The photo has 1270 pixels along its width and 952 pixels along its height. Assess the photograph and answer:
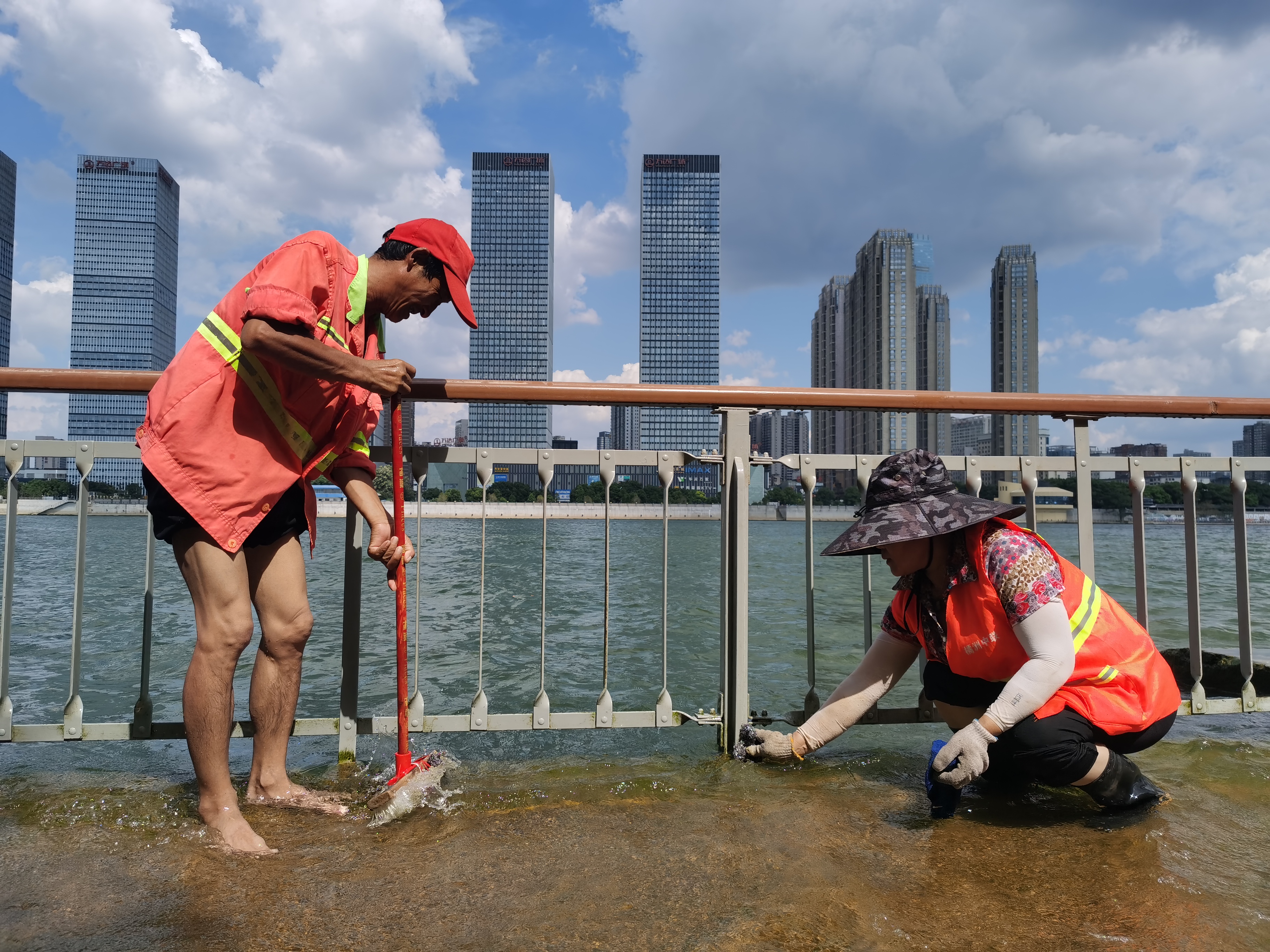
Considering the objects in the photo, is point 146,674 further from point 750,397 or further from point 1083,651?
point 1083,651

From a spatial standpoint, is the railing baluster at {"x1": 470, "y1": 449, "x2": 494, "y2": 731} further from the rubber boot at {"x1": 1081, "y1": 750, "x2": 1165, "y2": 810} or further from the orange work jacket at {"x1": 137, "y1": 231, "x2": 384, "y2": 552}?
the rubber boot at {"x1": 1081, "y1": 750, "x2": 1165, "y2": 810}

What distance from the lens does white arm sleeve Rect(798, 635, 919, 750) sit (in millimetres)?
2158

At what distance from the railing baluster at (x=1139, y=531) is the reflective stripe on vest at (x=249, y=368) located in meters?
2.68

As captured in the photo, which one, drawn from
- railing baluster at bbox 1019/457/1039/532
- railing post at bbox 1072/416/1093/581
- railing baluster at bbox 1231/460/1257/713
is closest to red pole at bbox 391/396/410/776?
railing baluster at bbox 1019/457/1039/532

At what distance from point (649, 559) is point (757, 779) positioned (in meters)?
11.7

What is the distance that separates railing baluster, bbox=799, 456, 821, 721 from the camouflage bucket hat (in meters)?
0.48

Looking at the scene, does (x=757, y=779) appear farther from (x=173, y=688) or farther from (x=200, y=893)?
(x=173, y=688)

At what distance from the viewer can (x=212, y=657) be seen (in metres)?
1.81

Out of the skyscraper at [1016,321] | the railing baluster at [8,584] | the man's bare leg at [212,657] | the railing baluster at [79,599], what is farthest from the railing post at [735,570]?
the skyscraper at [1016,321]

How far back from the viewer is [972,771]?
5.52ft

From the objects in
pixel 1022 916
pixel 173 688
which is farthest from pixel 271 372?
pixel 173 688

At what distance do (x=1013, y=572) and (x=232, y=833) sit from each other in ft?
6.20

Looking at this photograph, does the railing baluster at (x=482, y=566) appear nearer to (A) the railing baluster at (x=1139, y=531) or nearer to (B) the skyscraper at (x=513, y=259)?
(A) the railing baluster at (x=1139, y=531)

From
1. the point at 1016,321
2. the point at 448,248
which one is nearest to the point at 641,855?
the point at 448,248
